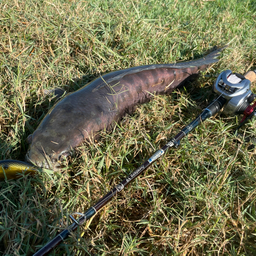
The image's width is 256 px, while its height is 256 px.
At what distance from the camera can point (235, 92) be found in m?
2.55

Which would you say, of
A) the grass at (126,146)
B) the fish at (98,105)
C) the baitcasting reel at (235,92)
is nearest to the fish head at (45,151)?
the fish at (98,105)

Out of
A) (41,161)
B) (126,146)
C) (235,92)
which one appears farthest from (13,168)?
(235,92)

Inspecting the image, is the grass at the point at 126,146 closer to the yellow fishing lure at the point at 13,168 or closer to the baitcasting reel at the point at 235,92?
the yellow fishing lure at the point at 13,168

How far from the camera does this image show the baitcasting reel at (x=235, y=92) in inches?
100

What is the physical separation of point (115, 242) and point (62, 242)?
14.4 inches

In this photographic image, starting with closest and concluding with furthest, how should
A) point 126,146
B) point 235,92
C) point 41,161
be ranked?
point 41,161 < point 126,146 < point 235,92

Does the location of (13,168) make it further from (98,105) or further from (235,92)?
(235,92)

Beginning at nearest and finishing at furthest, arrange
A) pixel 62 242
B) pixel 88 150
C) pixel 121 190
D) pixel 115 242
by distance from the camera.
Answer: pixel 62 242 → pixel 115 242 → pixel 121 190 → pixel 88 150

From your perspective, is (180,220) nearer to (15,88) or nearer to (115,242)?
(115,242)

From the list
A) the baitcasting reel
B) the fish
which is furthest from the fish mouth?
the baitcasting reel

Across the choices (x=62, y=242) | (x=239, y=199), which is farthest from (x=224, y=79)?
(x=62, y=242)

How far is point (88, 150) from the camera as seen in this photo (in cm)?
228

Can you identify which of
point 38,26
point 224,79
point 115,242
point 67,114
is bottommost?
point 115,242

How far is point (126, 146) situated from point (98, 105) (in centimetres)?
49
